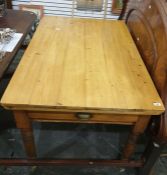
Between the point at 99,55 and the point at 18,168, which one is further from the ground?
the point at 99,55

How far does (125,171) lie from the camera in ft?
4.50

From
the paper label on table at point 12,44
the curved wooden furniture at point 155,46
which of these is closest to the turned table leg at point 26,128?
the paper label on table at point 12,44

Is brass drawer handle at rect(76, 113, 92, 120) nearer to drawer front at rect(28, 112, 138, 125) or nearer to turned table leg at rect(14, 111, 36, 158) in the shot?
drawer front at rect(28, 112, 138, 125)

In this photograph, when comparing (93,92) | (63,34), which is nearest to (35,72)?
(93,92)

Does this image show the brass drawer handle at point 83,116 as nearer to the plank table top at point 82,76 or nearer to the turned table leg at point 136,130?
the plank table top at point 82,76

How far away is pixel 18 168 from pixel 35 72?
706 millimetres

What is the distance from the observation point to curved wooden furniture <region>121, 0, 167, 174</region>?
98cm

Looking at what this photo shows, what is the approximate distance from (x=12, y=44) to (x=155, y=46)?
0.80m

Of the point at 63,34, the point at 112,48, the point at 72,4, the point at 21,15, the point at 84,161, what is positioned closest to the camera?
the point at 84,161

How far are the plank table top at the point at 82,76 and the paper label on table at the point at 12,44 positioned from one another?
0.31ft

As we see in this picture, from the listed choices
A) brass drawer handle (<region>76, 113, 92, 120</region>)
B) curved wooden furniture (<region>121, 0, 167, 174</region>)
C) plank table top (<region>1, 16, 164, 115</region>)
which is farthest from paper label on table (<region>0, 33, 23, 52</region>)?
curved wooden furniture (<region>121, 0, 167, 174</region>)

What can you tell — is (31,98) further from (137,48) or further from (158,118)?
(137,48)

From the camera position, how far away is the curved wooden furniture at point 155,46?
98cm

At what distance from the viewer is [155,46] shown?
1.09 meters
